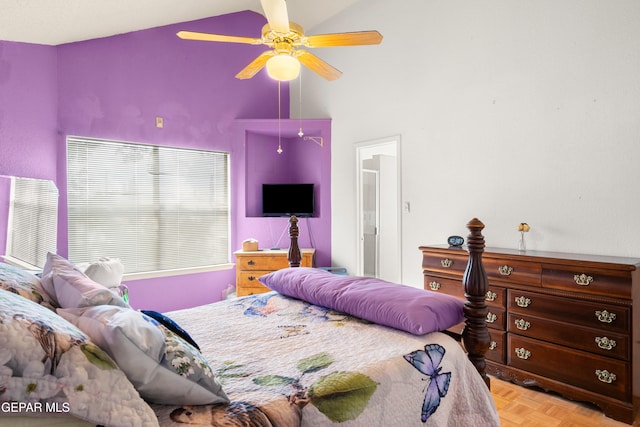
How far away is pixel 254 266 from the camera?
4.27 metres

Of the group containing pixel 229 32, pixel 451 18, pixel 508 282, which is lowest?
pixel 508 282

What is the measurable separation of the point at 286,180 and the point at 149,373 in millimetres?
4240

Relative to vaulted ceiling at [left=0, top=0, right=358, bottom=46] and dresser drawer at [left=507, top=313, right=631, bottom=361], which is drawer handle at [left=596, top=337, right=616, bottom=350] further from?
vaulted ceiling at [left=0, top=0, right=358, bottom=46]

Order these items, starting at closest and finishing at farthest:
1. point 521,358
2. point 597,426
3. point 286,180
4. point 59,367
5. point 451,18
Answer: point 59,367 → point 597,426 → point 521,358 → point 451,18 → point 286,180

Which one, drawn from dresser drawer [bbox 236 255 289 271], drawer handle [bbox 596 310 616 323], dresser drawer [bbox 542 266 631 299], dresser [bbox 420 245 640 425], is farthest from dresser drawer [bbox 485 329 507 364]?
dresser drawer [bbox 236 255 289 271]

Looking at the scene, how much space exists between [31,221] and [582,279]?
3862 mm

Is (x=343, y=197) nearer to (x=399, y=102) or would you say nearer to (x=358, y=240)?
(x=358, y=240)

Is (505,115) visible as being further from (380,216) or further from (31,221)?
(31,221)

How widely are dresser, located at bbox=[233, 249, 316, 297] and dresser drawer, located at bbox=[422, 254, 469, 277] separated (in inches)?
62.4

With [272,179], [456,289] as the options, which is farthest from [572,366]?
[272,179]

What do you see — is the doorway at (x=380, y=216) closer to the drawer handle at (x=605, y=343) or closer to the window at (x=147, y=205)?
the window at (x=147, y=205)

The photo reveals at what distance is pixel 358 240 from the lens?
14.6 ft

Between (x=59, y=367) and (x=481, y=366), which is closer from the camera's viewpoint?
(x=59, y=367)

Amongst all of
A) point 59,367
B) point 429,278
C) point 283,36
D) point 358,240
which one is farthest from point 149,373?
point 358,240
